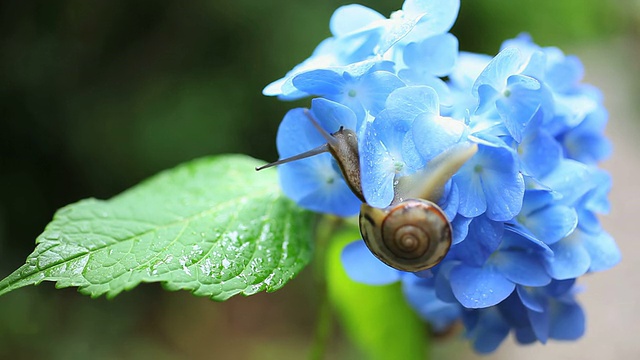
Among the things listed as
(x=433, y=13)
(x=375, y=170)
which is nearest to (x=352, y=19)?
(x=433, y=13)

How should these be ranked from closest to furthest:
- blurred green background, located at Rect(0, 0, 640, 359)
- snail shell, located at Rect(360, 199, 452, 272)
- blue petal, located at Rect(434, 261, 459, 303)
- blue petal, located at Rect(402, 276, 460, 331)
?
snail shell, located at Rect(360, 199, 452, 272), blue petal, located at Rect(434, 261, 459, 303), blue petal, located at Rect(402, 276, 460, 331), blurred green background, located at Rect(0, 0, 640, 359)

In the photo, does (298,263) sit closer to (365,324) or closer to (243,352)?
(365,324)

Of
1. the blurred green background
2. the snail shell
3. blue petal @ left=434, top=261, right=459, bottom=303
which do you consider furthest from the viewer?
the blurred green background

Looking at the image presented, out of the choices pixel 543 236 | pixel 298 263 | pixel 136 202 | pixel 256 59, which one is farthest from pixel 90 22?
pixel 543 236

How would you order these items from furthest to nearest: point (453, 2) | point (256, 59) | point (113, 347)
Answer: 1. point (256, 59)
2. point (113, 347)
3. point (453, 2)

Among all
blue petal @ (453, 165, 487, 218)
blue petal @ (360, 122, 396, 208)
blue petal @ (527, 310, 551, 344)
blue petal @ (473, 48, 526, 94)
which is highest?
blue petal @ (473, 48, 526, 94)

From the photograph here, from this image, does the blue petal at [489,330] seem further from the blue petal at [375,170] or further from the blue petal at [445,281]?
the blue petal at [375,170]

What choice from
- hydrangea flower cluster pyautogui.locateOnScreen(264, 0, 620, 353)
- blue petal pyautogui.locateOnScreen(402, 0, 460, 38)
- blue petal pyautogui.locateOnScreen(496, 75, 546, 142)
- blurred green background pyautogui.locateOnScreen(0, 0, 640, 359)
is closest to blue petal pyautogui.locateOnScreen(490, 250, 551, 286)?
hydrangea flower cluster pyautogui.locateOnScreen(264, 0, 620, 353)

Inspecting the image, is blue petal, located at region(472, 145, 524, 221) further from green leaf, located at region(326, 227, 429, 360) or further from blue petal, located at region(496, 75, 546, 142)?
green leaf, located at region(326, 227, 429, 360)
